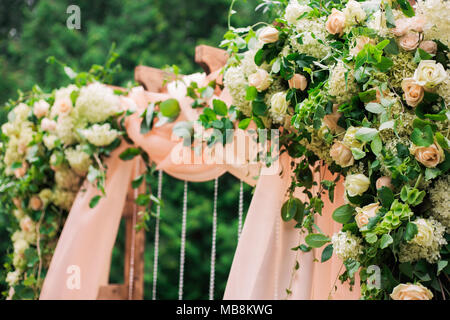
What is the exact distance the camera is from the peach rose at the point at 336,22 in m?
1.06

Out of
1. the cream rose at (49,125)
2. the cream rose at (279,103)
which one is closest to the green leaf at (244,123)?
the cream rose at (279,103)

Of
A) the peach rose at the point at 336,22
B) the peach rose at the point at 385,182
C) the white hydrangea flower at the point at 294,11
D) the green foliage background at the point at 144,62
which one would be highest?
the green foliage background at the point at 144,62

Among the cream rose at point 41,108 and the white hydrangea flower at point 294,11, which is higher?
the cream rose at point 41,108

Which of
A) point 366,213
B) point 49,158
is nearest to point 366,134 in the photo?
point 366,213

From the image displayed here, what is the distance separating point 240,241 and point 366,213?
21.9 inches

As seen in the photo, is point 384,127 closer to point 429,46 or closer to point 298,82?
point 429,46

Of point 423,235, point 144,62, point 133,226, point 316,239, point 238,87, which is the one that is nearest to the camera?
point 423,235

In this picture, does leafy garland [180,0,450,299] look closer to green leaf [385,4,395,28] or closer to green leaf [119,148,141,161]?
green leaf [385,4,395,28]

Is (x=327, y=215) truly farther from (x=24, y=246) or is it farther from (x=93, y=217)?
(x=24, y=246)

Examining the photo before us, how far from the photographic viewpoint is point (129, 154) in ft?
6.31

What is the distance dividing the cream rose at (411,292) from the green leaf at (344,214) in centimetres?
17

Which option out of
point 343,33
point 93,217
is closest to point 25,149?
point 93,217

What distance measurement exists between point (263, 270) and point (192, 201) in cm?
352

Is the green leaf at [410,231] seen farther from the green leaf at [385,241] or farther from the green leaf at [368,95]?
the green leaf at [368,95]
